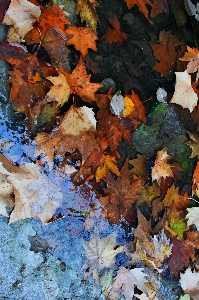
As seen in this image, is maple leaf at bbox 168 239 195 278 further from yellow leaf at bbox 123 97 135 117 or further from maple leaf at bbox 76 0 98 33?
maple leaf at bbox 76 0 98 33

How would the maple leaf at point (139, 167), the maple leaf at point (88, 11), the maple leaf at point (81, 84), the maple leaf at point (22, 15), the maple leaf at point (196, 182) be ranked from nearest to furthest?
the maple leaf at point (22, 15) < the maple leaf at point (81, 84) < the maple leaf at point (88, 11) < the maple leaf at point (139, 167) < the maple leaf at point (196, 182)

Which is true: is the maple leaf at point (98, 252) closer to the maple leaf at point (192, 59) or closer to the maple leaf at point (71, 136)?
the maple leaf at point (71, 136)

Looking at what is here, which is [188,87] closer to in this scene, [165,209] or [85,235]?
[165,209]

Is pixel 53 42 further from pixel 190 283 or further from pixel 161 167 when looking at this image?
pixel 190 283

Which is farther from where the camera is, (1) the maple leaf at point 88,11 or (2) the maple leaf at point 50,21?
(1) the maple leaf at point 88,11

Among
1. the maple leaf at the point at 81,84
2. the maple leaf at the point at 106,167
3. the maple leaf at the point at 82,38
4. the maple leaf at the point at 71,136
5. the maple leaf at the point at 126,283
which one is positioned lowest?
the maple leaf at the point at 126,283

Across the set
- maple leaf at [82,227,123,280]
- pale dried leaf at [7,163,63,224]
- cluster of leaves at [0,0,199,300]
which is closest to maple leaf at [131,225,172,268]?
cluster of leaves at [0,0,199,300]

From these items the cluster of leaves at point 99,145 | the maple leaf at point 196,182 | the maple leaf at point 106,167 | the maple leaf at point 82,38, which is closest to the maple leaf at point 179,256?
the cluster of leaves at point 99,145

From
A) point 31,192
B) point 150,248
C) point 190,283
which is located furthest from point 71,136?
point 190,283
